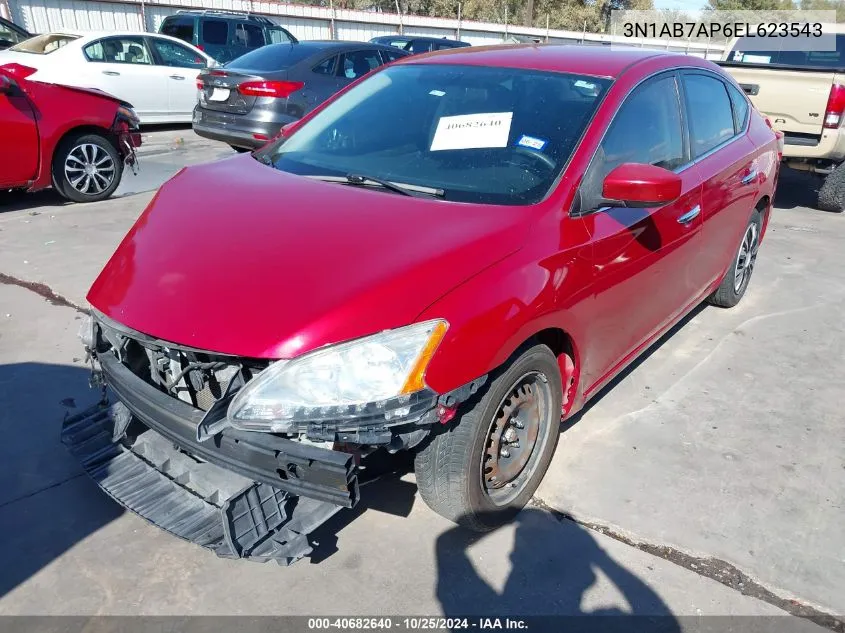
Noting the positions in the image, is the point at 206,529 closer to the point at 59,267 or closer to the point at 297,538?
the point at 297,538

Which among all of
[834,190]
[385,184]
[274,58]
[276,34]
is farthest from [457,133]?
[276,34]

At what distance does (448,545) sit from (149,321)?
1.40 meters

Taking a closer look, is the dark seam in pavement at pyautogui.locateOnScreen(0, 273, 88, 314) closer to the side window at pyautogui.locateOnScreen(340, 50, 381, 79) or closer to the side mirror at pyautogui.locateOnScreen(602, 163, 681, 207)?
the side mirror at pyautogui.locateOnScreen(602, 163, 681, 207)

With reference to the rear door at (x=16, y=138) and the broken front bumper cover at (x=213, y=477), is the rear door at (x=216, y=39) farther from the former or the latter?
the broken front bumper cover at (x=213, y=477)

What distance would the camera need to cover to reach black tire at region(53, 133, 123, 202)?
6.94 m

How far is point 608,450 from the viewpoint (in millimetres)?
3393

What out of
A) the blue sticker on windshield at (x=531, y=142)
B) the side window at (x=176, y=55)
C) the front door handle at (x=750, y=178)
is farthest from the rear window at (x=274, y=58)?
the blue sticker on windshield at (x=531, y=142)

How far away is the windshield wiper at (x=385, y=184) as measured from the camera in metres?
2.88

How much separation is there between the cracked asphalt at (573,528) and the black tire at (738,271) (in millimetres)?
781

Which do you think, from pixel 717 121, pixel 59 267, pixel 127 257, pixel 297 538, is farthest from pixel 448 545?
pixel 59 267

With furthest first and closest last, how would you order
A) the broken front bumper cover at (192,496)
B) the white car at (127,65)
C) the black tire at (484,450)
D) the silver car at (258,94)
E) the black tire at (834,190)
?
the white car at (127,65)
the silver car at (258,94)
the black tire at (834,190)
the black tire at (484,450)
the broken front bumper cover at (192,496)

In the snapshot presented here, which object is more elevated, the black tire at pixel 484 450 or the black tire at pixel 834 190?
the black tire at pixel 484 450

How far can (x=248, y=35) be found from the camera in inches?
587

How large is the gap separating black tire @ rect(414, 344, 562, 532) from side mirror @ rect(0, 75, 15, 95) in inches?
229
